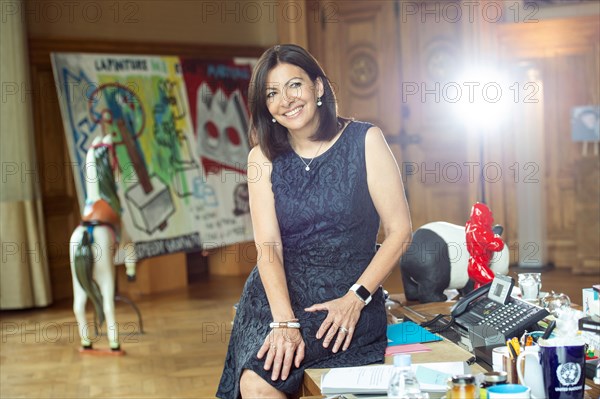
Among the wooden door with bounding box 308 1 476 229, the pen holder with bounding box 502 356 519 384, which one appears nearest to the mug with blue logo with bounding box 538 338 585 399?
the pen holder with bounding box 502 356 519 384

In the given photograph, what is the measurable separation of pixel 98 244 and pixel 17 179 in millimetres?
1492

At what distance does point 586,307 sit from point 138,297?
4349 millimetres

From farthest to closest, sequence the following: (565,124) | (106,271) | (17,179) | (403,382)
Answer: (565,124) → (17,179) → (106,271) → (403,382)

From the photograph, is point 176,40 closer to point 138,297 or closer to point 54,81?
point 54,81

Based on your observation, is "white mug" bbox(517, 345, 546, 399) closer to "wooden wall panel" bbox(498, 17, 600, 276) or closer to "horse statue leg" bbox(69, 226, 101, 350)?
"horse statue leg" bbox(69, 226, 101, 350)

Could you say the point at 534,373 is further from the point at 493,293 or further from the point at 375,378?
the point at 493,293

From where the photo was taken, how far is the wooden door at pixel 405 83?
705 cm

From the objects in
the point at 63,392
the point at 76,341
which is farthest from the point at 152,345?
the point at 63,392

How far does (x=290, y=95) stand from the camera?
247cm

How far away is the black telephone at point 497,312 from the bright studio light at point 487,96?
4.27 metres

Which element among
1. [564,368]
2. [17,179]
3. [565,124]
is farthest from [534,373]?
[565,124]

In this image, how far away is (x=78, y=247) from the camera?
443 centimetres

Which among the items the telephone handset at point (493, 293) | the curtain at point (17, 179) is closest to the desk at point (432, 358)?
the telephone handset at point (493, 293)

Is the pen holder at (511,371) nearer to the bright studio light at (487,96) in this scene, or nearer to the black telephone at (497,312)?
the black telephone at (497,312)
